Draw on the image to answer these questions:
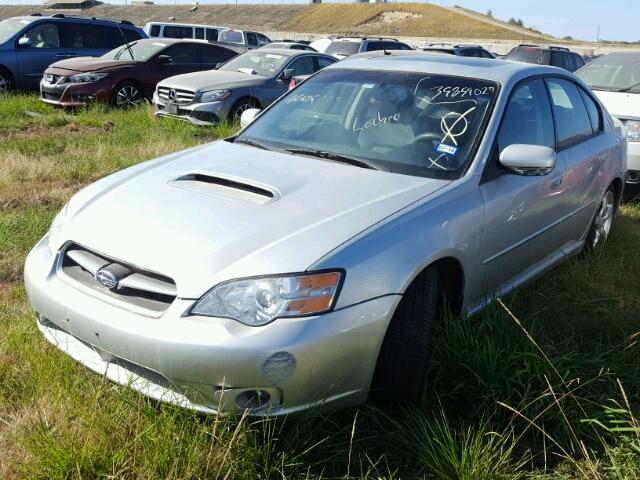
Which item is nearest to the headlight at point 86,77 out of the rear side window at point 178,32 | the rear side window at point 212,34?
the rear side window at point 178,32

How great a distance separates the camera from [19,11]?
63000 mm

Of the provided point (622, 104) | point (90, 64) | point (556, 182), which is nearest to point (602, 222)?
point (556, 182)

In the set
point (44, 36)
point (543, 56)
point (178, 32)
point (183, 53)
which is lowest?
point (543, 56)

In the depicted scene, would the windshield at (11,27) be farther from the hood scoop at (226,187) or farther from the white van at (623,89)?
the hood scoop at (226,187)

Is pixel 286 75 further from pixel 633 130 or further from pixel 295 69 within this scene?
pixel 633 130

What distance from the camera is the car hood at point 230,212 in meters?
2.56

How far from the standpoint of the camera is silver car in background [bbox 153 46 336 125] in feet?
32.3

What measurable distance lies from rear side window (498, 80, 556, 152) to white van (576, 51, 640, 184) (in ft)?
9.85

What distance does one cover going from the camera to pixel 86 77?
10852 mm

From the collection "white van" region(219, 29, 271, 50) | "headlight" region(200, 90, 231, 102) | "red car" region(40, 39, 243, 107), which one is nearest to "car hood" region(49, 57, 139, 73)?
"red car" region(40, 39, 243, 107)

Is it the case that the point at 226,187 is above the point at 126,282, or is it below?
above

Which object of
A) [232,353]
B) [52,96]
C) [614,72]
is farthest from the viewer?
[52,96]

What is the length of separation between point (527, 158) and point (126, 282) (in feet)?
6.63

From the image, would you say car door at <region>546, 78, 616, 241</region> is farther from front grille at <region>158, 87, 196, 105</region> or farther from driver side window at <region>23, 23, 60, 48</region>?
driver side window at <region>23, 23, 60, 48</region>
